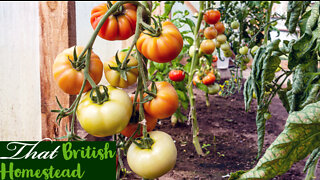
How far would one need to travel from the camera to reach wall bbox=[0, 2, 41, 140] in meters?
1.39

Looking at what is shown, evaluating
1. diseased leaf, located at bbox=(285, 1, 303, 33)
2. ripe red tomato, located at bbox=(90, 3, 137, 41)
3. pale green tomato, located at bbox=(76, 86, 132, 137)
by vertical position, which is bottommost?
pale green tomato, located at bbox=(76, 86, 132, 137)

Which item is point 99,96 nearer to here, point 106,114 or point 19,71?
point 106,114

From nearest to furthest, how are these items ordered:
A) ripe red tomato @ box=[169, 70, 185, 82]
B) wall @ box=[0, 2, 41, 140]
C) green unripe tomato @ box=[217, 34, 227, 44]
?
wall @ box=[0, 2, 41, 140] < ripe red tomato @ box=[169, 70, 185, 82] < green unripe tomato @ box=[217, 34, 227, 44]

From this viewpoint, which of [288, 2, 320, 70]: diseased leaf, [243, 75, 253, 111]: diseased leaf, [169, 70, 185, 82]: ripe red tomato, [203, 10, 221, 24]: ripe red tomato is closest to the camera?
[288, 2, 320, 70]: diseased leaf

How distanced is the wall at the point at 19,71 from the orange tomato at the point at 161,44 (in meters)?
1.06

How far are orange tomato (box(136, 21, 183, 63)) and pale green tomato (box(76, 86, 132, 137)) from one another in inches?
3.5

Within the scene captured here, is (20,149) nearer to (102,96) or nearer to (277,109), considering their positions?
(102,96)

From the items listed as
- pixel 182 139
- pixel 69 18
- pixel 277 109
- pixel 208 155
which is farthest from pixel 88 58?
pixel 277 109

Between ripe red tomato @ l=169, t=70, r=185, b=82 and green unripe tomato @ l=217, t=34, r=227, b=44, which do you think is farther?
green unripe tomato @ l=217, t=34, r=227, b=44

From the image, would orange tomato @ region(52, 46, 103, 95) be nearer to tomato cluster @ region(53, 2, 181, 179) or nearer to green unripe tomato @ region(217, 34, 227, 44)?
tomato cluster @ region(53, 2, 181, 179)

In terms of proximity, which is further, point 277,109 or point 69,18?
point 277,109

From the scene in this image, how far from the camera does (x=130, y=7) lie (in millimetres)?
544

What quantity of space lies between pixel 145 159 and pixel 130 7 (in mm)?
286

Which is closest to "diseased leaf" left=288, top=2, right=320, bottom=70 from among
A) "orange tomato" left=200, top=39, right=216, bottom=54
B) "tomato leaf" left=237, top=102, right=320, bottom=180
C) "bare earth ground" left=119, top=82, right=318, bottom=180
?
"tomato leaf" left=237, top=102, right=320, bottom=180
